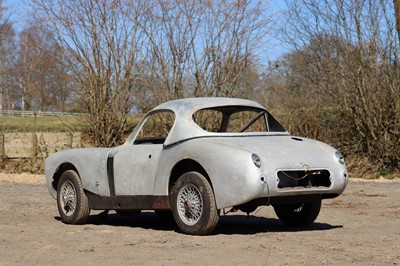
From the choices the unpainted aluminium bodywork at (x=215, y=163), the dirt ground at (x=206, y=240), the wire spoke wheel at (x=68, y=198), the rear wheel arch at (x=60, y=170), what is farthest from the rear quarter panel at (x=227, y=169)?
the rear wheel arch at (x=60, y=170)

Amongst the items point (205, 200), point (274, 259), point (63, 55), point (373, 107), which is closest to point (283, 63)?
point (373, 107)

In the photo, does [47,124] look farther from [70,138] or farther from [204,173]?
[204,173]

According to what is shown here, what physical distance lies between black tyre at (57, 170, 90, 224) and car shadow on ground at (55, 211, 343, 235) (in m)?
0.40

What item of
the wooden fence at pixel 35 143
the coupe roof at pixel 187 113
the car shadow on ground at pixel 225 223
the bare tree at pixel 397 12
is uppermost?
the bare tree at pixel 397 12

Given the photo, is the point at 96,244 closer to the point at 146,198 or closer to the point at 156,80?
the point at 146,198

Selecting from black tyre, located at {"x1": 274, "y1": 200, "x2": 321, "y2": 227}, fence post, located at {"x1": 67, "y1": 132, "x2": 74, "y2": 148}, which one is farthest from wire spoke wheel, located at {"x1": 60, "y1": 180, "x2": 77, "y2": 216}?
fence post, located at {"x1": 67, "y1": 132, "x2": 74, "y2": 148}

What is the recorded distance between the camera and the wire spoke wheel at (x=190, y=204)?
878cm

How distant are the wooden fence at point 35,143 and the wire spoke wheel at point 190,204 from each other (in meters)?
14.6

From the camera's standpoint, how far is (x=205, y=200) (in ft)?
28.2

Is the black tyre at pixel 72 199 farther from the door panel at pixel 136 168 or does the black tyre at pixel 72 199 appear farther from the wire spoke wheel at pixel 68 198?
the door panel at pixel 136 168

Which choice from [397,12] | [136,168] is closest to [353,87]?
[397,12]

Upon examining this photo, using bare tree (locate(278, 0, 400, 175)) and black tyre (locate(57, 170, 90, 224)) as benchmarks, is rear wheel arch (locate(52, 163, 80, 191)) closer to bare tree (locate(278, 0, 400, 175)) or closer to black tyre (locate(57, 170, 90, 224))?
black tyre (locate(57, 170, 90, 224))

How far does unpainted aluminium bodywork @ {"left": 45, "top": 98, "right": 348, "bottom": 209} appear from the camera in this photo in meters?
8.39

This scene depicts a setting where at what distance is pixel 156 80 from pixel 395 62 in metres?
6.98
